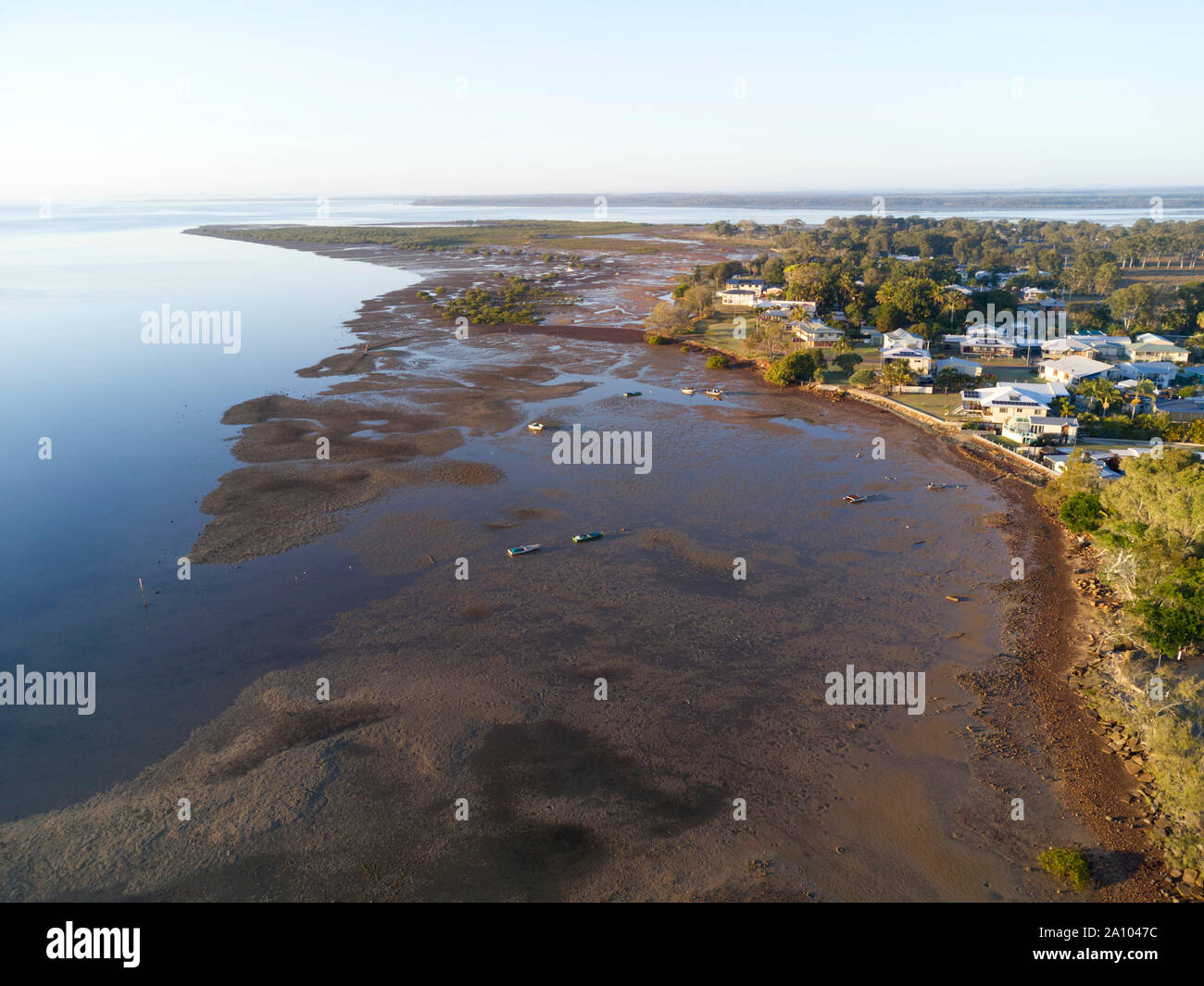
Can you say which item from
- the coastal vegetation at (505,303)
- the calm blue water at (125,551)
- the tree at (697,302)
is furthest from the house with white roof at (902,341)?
the calm blue water at (125,551)

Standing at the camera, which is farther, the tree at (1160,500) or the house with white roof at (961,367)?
the house with white roof at (961,367)

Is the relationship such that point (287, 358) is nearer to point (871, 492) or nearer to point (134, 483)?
point (134, 483)

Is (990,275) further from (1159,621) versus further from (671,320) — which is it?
(1159,621)

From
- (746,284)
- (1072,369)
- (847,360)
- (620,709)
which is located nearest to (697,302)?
(746,284)

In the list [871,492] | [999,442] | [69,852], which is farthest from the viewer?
[999,442]

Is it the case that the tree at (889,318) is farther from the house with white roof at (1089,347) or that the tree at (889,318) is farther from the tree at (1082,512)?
the tree at (1082,512)

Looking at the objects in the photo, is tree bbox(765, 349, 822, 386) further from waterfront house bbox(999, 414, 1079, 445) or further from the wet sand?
waterfront house bbox(999, 414, 1079, 445)
